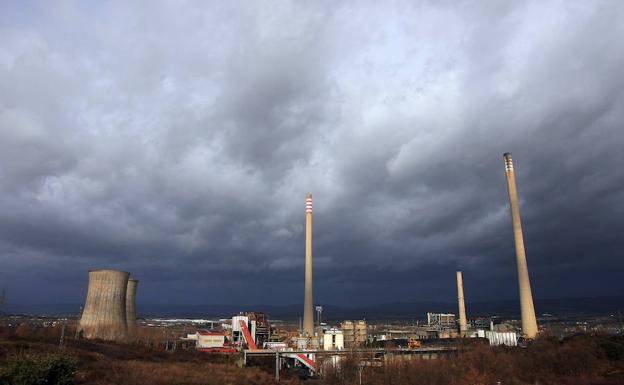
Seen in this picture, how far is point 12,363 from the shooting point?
47.8 feet

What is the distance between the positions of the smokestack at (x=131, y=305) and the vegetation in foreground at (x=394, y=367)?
5.74 metres

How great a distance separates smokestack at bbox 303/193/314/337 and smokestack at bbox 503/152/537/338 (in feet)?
91.6

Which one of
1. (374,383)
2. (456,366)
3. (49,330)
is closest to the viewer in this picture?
(374,383)

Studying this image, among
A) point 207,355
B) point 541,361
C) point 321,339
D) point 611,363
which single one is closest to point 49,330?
point 207,355

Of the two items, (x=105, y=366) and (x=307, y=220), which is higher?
(x=307, y=220)

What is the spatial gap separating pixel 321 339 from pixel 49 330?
111 ft

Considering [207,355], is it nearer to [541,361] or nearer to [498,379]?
[498,379]

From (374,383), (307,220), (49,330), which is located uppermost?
(307,220)

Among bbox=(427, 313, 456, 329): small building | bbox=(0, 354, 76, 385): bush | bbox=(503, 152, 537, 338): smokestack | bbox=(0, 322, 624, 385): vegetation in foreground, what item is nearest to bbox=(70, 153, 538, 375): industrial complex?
bbox=(503, 152, 537, 338): smokestack

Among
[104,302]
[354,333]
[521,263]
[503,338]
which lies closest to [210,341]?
[354,333]

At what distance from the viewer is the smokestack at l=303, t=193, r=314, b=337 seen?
67119 millimetres

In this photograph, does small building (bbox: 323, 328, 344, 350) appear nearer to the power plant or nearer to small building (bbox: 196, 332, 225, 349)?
small building (bbox: 196, 332, 225, 349)

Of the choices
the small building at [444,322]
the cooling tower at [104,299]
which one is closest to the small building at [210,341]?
the cooling tower at [104,299]

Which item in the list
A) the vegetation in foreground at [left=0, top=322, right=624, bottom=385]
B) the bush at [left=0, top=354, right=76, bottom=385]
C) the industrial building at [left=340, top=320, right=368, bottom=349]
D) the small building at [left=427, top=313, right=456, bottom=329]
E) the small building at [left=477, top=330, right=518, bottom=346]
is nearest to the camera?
the bush at [left=0, top=354, right=76, bottom=385]
